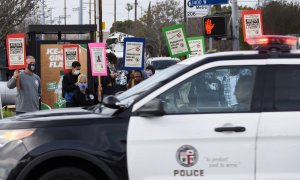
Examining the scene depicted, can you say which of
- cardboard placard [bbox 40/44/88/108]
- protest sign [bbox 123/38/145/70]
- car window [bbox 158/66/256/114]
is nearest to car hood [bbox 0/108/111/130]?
car window [bbox 158/66/256/114]

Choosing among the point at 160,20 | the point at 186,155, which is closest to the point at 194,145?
the point at 186,155

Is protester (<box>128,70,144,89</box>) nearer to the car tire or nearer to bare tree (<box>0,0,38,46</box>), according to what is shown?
bare tree (<box>0,0,38,46</box>)

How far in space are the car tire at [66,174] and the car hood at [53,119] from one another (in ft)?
1.39

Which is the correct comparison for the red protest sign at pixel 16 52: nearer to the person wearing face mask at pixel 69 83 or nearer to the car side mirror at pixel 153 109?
the person wearing face mask at pixel 69 83

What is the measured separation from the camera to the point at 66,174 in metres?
5.66

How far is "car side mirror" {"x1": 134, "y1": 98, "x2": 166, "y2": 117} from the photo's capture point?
5.49 m

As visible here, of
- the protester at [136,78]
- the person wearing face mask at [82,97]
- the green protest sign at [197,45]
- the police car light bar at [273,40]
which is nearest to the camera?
the police car light bar at [273,40]

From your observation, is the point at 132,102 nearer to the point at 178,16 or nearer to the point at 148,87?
the point at 148,87

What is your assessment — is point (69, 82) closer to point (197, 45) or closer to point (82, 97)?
point (82, 97)

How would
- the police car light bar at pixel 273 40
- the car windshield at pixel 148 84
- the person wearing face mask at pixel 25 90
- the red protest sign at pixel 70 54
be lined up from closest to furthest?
the car windshield at pixel 148 84, the police car light bar at pixel 273 40, the person wearing face mask at pixel 25 90, the red protest sign at pixel 70 54

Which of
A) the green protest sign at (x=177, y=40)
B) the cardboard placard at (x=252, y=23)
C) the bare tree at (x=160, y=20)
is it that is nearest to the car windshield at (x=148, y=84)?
the cardboard placard at (x=252, y=23)

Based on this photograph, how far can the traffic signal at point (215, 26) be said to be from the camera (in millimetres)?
13617

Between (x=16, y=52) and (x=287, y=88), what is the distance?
659 centimetres

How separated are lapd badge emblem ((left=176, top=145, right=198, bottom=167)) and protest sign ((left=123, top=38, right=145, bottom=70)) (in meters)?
7.11
